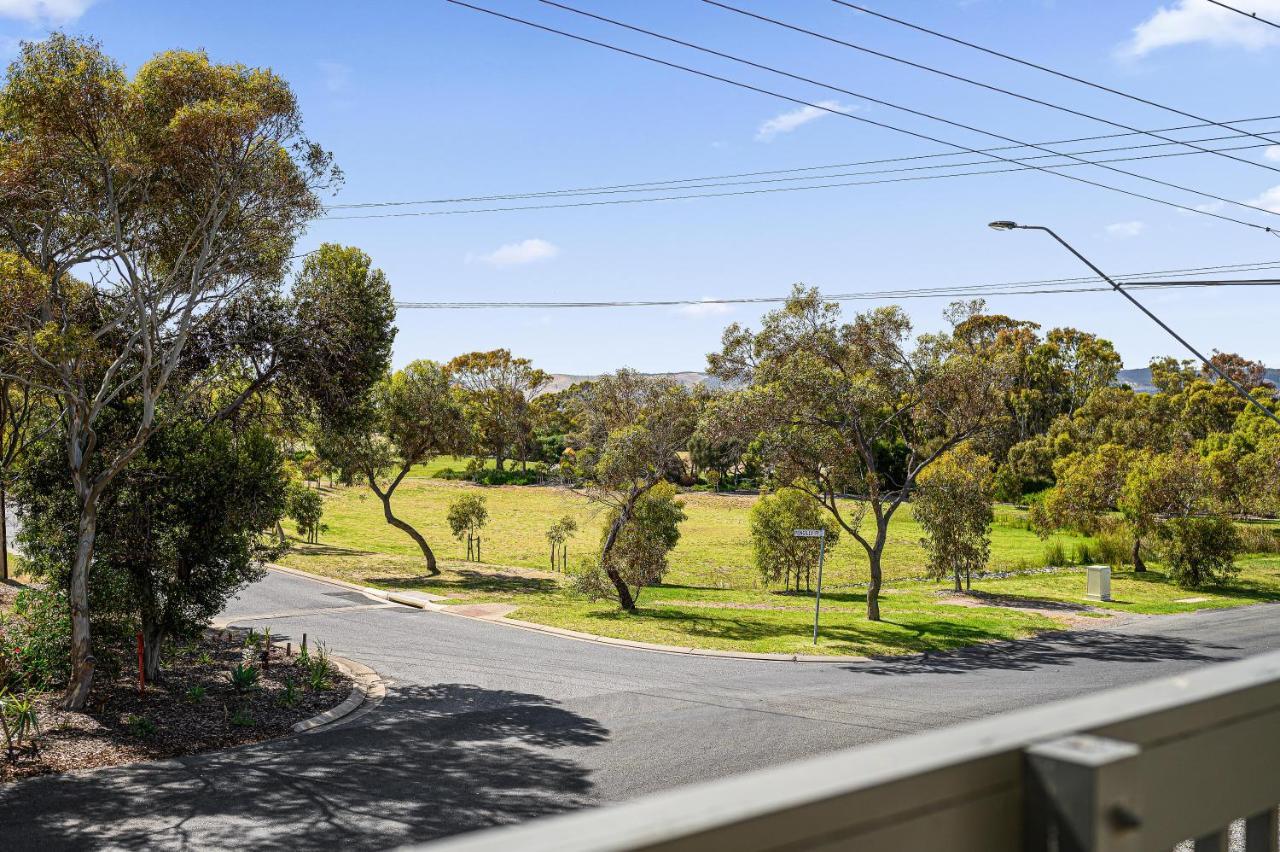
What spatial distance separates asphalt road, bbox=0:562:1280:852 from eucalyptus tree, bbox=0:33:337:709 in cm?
430

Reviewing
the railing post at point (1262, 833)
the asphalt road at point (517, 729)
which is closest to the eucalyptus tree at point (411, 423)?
the asphalt road at point (517, 729)

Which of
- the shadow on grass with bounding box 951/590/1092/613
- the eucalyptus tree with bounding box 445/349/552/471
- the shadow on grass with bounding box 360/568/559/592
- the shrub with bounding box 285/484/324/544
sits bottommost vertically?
the shadow on grass with bounding box 360/568/559/592

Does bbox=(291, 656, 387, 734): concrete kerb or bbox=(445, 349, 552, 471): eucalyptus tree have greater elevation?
bbox=(445, 349, 552, 471): eucalyptus tree

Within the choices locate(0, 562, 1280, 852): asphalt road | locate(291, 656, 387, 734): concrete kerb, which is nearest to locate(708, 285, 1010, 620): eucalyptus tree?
locate(0, 562, 1280, 852): asphalt road

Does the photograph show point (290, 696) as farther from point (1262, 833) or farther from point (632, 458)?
point (1262, 833)

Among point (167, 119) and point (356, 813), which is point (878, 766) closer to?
point (356, 813)

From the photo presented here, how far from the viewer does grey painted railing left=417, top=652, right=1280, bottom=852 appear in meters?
0.83

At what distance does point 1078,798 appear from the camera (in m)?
1.01

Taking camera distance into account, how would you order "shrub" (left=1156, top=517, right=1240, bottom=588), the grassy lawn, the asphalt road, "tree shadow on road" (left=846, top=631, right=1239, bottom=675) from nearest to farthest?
the asphalt road < "tree shadow on road" (left=846, top=631, right=1239, bottom=675) < the grassy lawn < "shrub" (left=1156, top=517, right=1240, bottom=588)

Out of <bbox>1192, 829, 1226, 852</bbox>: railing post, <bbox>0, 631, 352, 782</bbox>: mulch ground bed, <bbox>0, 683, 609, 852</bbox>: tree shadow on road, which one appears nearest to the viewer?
<bbox>1192, 829, 1226, 852</bbox>: railing post

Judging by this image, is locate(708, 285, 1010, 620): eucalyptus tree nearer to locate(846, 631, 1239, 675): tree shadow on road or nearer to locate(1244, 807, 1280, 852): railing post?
locate(846, 631, 1239, 675): tree shadow on road

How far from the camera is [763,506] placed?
32812 mm

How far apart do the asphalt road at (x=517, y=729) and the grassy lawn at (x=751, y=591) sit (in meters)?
1.92

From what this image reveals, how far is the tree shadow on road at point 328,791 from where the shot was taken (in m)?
10.2
